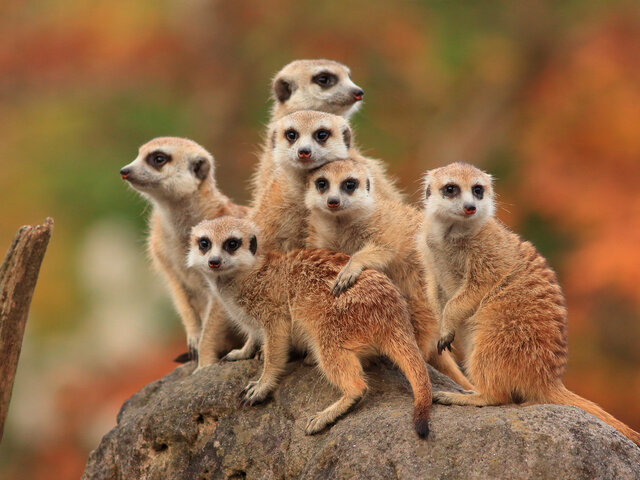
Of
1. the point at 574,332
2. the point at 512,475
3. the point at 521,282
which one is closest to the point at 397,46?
the point at 574,332

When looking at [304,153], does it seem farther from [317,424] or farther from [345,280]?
[317,424]

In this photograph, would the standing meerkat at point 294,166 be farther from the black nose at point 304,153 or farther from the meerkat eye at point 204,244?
the meerkat eye at point 204,244

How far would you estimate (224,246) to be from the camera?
3107 mm

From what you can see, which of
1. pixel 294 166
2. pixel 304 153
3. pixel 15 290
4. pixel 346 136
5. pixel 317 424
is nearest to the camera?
pixel 317 424

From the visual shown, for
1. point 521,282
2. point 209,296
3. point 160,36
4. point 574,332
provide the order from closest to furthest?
point 521,282 < point 209,296 < point 574,332 < point 160,36

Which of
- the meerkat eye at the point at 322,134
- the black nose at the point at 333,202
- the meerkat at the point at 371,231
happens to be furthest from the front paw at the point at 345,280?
the meerkat eye at the point at 322,134

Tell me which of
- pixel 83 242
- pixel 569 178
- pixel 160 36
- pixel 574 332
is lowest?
pixel 574 332

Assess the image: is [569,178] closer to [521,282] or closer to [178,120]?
Answer: [178,120]

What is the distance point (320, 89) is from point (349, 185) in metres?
0.93

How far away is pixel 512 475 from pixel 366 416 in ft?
1.71

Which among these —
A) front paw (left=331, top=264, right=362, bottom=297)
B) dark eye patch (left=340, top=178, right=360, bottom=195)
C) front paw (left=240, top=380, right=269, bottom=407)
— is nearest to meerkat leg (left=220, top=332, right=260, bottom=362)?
front paw (left=240, top=380, right=269, bottom=407)

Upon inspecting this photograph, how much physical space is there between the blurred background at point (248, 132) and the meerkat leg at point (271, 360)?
3226 millimetres

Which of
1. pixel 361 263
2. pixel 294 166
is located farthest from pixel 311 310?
pixel 294 166

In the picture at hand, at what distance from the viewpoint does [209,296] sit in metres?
3.65
